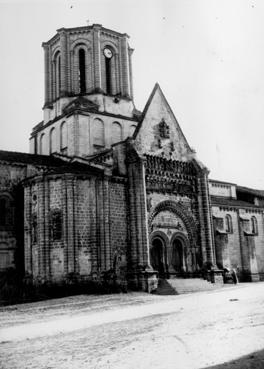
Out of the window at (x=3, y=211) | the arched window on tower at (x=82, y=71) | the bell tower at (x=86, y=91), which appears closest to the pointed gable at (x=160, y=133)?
the bell tower at (x=86, y=91)

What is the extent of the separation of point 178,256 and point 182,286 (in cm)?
433

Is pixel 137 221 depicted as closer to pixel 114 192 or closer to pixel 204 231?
pixel 114 192

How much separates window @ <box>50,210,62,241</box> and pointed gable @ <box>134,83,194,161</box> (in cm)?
830

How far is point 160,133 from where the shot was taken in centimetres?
3662

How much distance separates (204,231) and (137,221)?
746 centimetres

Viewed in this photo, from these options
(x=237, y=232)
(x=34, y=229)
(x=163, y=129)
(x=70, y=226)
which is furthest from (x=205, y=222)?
(x=34, y=229)

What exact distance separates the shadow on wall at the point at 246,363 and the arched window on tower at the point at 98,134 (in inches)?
1184

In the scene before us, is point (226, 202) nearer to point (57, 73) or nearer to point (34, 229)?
point (57, 73)

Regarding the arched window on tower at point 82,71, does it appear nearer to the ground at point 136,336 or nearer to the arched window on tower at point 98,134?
the arched window on tower at point 98,134

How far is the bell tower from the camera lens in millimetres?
38438

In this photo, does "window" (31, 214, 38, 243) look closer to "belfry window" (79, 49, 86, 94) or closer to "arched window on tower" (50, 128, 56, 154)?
"arched window on tower" (50, 128, 56, 154)

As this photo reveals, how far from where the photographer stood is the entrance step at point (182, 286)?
31.0 meters

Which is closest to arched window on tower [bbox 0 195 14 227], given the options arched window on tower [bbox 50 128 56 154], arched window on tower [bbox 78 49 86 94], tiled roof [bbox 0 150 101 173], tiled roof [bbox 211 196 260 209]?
tiled roof [bbox 0 150 101 173]

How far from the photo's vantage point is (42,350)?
1216 cm
